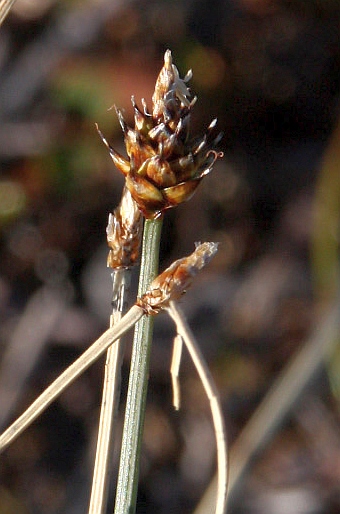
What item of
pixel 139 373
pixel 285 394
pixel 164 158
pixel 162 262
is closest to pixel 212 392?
pixel 139 373

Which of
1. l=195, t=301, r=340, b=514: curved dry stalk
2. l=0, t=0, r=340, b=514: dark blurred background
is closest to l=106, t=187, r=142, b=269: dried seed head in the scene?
l=195, t=301, r=340, b=514: curved dry stalk

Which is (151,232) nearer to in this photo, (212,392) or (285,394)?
(212,392)

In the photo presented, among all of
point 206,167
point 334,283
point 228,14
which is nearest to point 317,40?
point 228,14

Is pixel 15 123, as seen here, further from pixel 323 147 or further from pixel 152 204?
pixel 152 204

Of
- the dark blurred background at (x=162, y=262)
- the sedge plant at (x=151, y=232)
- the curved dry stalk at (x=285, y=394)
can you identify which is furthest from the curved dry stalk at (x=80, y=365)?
the dark blurred background at (x=162, y=262)

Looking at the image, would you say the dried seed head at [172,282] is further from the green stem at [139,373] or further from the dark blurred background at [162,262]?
the dark blurred background at [162,262]
